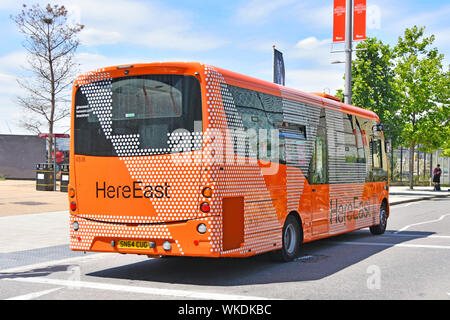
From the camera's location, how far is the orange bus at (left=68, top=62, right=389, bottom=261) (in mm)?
7738

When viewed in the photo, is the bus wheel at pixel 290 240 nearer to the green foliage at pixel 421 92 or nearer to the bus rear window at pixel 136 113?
the bus rear window at pixel 136 113

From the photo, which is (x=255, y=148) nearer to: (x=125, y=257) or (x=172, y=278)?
(x=172, y=278)

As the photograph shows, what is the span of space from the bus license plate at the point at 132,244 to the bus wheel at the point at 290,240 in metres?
2.48

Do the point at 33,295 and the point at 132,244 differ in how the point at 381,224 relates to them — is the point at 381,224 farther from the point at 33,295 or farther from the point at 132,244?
the point at 33,295

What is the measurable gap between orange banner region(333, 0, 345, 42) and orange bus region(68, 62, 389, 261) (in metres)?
13.2

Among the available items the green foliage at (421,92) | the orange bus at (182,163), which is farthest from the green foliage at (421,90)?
the orange bus at (182,163)

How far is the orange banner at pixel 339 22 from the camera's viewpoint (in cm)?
2214

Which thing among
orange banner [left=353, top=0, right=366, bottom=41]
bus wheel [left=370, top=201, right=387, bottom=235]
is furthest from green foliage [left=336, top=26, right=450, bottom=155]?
bus wheel [left=370, top=201, right=387, bottom=235]

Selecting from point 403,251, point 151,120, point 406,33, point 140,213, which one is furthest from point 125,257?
point 406,33

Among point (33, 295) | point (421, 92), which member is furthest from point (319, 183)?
point (421, 92)

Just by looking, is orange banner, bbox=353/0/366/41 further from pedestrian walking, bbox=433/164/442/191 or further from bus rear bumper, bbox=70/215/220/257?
pedestrian walking, bbox=433/164/442/191

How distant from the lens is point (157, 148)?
26.2 feet

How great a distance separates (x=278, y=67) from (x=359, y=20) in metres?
3.99

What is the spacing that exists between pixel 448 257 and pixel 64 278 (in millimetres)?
6587
